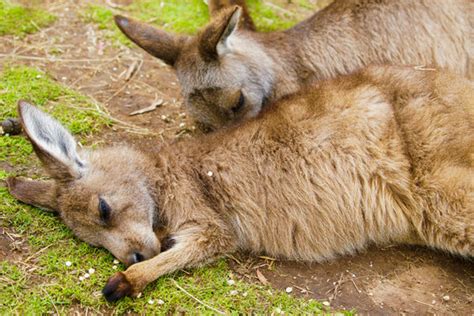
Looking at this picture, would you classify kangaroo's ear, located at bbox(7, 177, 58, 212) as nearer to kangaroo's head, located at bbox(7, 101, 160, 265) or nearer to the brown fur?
kangaroo's head, located at bbox(7, 101, 160, 265)

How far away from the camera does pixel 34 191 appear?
4270 mm

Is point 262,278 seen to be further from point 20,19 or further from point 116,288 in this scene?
point 20,19

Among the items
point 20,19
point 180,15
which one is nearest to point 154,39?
point 180,15

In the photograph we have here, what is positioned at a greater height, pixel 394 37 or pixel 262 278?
pixel 394 37

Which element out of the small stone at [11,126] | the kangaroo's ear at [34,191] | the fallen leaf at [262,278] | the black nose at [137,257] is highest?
the small stone at [11,126]

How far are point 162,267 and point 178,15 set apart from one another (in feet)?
14.6

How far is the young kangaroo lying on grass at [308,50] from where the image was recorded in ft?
17.2

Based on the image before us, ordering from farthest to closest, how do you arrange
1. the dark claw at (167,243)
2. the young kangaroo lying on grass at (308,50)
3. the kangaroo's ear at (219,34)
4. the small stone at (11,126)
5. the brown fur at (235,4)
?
the brown fur at (235,4)
the young kangaroo lying on grass at (308,50)
the small stone at (11,126)
the kangaroo's ear at (219,34)
the dark claw at (167,243)

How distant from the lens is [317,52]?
223 inches

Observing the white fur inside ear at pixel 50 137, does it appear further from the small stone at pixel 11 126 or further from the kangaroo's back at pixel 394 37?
the kangaroo's back at pixel 394 37

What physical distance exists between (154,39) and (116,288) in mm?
2639

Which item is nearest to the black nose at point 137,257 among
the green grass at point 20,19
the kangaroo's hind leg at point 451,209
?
the kangaroo's hind leg at point 451,209

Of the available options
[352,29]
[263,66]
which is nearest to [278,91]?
[263,66]

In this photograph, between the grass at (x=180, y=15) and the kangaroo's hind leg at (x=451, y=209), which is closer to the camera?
the kangaroo's hind leg at (x=451, y=209)
